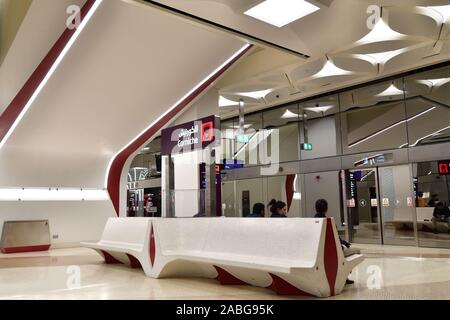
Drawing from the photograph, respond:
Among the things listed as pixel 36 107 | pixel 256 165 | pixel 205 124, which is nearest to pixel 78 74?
pixel 36 107

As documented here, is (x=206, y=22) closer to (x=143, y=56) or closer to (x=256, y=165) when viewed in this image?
(x=143, y=56)

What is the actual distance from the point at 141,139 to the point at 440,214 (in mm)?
7947

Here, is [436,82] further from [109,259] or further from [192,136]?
[109,259]

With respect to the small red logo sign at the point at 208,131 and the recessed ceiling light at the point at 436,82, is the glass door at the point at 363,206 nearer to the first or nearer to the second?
the recessed ceiling light at the point at 436,82

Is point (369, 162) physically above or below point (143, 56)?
below

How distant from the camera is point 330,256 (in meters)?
4.24

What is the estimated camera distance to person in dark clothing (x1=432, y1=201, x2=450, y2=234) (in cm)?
977

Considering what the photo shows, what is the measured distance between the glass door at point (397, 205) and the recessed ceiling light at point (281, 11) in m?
5.87

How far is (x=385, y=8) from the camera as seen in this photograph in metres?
7.05

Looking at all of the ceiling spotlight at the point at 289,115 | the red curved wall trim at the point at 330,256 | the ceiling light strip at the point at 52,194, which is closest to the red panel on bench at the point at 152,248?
the red curved wall trim at the point at 330,256

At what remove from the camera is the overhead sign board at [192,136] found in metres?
7.52

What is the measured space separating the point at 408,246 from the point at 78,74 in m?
8.96

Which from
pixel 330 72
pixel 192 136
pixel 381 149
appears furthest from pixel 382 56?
pixel 192 136

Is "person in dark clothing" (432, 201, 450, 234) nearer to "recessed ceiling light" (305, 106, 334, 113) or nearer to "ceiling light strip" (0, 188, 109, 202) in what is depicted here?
"recessed ceiling light" (305, 106, 334, 113)
